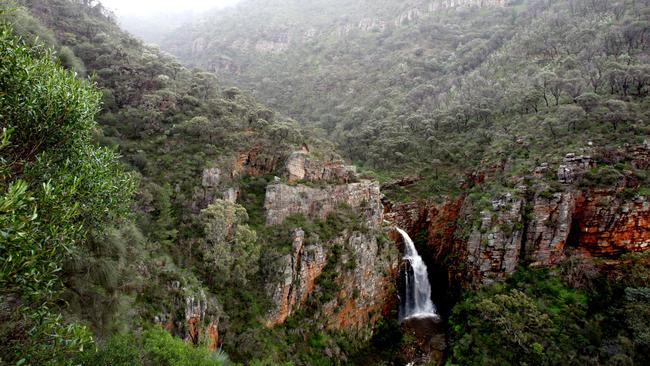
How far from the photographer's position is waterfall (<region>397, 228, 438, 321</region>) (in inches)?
1284

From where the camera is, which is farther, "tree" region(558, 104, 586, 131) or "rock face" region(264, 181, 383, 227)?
"tree" region(558, 104, 586, 131)

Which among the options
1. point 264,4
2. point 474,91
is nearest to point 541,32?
point 474,91

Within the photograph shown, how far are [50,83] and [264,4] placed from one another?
133 m

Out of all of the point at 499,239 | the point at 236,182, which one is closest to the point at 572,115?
the point at 499,239

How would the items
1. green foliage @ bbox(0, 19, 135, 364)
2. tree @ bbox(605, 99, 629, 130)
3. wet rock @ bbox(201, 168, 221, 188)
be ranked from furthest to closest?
1. tree @ bbox(605, 99, 629, 130)
2. wet rock @ bbox(201, 168, 221, 188)
3. green foliage @ bbox(0, 19, 135, 364)

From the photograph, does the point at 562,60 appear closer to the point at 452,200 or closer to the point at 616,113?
the point at 616,113

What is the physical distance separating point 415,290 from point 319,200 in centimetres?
1379

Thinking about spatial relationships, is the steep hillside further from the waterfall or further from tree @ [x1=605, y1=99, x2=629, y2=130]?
tree @ [x1=605, y1=99, x2=629, y2=130]

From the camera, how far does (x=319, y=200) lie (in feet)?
93.3

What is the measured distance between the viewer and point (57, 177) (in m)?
8.56

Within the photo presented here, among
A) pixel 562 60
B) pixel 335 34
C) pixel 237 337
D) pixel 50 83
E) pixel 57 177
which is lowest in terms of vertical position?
pixel 237 337

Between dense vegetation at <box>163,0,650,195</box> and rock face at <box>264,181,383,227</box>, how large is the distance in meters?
10.1

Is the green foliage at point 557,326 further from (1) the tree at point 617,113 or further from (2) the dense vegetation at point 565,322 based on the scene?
(1) the tree at point 617,113

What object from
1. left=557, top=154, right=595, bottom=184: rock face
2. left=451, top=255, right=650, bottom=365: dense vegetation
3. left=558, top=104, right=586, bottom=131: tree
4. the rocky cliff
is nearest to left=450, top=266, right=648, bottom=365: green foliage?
left=451, top=255, right=650, bottom=365: dense vegetation
